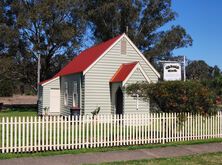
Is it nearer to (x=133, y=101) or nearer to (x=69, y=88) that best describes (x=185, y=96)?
(x=133, y=101)

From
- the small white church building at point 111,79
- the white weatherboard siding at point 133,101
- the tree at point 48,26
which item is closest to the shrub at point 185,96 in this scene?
the white weatherboard siding at point 133,101

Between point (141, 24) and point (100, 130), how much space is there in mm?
35488

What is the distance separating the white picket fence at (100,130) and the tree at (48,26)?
27364 millimetres

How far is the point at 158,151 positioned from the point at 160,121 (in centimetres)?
184

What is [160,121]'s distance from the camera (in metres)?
13.8

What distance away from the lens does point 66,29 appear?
40.6 m

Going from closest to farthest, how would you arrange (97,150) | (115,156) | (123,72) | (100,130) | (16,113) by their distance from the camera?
1. (115,156)
2. (97,150)
3. (100,130)
4. (123,72)
5. (16,113)

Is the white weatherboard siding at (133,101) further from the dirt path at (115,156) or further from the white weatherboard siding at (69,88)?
the dirt path at (115,156)

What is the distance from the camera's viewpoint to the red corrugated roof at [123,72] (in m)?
22.0

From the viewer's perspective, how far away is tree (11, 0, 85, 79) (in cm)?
3953

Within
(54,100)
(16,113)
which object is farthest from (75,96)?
(16,113)

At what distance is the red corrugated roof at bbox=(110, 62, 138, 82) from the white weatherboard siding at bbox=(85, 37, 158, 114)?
399 mm

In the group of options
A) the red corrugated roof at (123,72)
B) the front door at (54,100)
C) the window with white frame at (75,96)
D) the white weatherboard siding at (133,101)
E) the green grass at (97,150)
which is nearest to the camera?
the green grass at (97,150)

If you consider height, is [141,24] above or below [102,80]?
above
